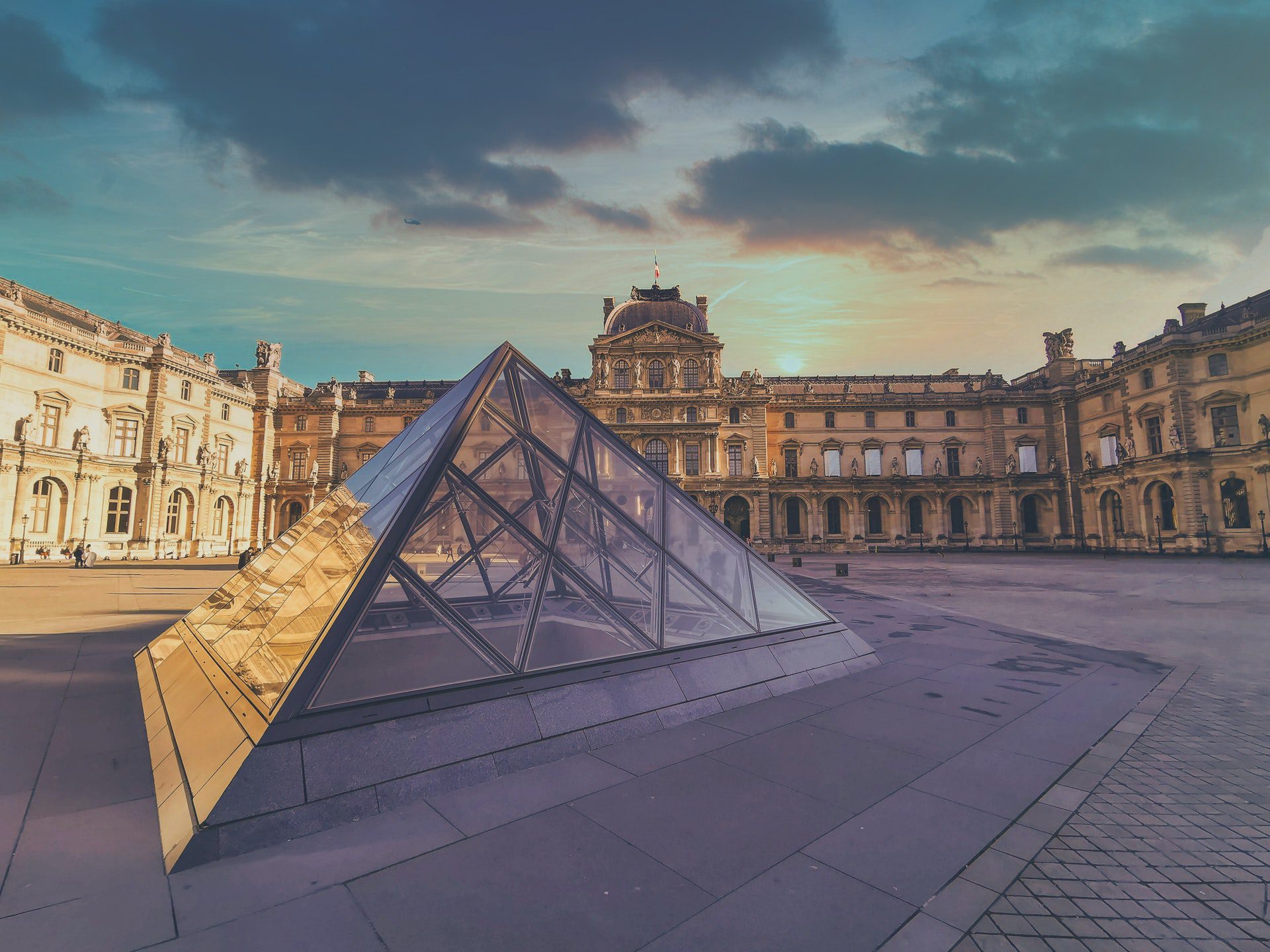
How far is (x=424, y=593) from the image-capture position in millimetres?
5121

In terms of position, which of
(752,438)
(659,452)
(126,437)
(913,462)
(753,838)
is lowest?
(753,838)

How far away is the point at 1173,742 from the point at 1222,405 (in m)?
46.1

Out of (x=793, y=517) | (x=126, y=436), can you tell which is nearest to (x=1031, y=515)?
(x=793, y=517)

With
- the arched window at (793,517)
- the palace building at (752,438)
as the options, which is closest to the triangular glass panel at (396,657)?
the palace building at (752,438)

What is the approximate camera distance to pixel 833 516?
5209 cm

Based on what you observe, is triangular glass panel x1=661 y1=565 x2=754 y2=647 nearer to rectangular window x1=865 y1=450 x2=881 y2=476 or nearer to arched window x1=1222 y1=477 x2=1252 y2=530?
arched window x1=1222 y1=477 x2=1252 y2=530

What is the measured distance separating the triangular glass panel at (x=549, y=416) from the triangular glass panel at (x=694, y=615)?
2.05 meters

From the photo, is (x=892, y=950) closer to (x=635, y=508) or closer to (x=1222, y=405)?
(x=635, y=508)

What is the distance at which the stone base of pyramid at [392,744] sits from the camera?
11.8ft

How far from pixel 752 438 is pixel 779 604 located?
1689 inches

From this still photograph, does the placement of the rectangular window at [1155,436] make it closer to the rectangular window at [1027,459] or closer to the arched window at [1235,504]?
the arched window at [1235,504]

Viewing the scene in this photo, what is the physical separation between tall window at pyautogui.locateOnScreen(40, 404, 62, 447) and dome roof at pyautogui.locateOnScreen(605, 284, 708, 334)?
127 ft

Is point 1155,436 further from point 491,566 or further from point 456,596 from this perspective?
point 456,596

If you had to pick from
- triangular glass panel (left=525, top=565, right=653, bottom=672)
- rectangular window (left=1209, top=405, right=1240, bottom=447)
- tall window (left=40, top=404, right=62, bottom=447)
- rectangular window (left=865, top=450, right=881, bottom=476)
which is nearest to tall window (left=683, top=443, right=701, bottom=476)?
rectangular window (left=865, top=450, right=881, bottom=476)
